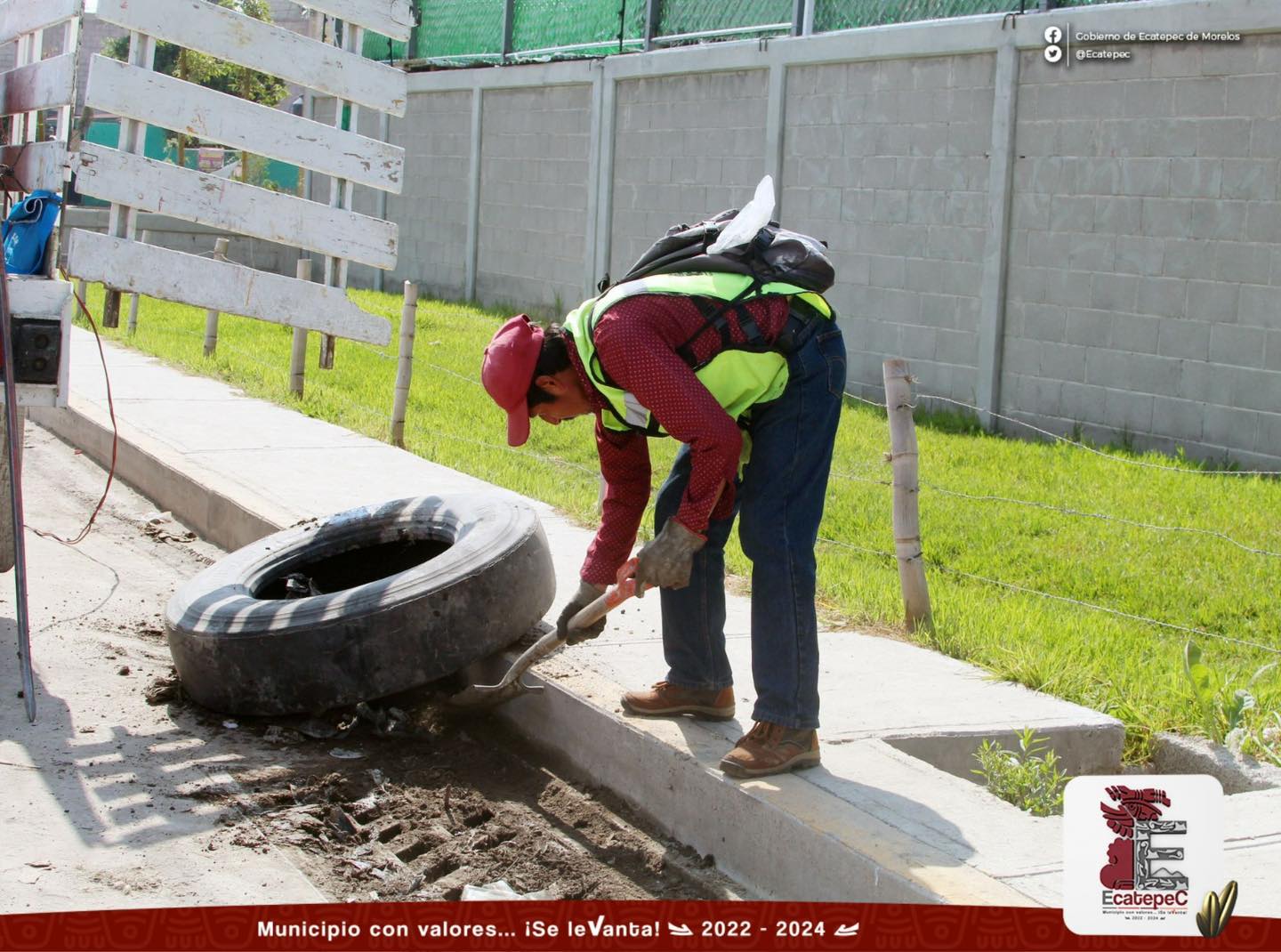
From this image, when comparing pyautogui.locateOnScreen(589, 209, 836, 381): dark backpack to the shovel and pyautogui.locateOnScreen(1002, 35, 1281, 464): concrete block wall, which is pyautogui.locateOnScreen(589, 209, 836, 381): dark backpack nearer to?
the shovel

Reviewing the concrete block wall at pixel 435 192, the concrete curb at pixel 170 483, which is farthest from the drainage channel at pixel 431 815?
the concrete block wall at pixel 435 192

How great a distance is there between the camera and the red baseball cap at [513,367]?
4.02 metres

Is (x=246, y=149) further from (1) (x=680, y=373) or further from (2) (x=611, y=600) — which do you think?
(1) (x=680, y=373)

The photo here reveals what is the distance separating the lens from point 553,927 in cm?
354

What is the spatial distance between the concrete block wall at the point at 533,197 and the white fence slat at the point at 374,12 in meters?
10.2

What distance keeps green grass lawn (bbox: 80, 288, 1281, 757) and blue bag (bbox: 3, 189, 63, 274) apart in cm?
303

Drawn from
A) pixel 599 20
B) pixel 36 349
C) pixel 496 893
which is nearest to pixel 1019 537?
pixel 496 893

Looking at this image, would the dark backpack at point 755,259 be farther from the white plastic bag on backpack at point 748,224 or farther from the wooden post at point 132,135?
the wooden post at point 132,135

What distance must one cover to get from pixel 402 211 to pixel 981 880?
715 inches

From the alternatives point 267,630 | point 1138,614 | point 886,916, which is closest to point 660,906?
point 886,916

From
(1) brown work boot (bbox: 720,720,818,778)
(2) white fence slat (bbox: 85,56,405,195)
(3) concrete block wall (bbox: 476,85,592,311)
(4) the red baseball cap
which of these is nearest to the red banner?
(1) brown work boot (bbox: 720,720,818,778)

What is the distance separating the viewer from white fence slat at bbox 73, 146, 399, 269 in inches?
232

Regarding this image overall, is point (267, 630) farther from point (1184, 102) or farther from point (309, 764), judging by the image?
point (1184, 102)

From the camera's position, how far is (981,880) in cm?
337
